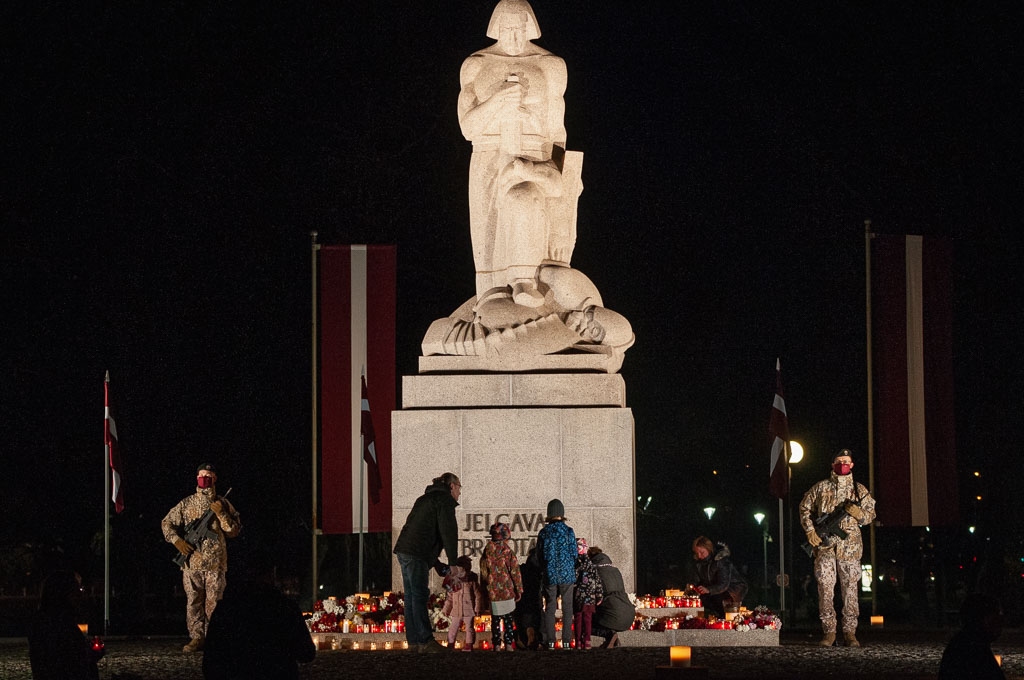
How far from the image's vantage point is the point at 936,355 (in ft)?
74.0

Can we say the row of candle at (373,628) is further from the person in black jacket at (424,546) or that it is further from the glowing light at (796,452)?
the glowing light at (796,452)

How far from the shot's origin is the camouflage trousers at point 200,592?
17719 millimetres

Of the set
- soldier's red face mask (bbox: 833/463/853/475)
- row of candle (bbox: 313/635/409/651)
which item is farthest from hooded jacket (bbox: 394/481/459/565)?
soldier's red face mask (bbox: 833/463/853/475)

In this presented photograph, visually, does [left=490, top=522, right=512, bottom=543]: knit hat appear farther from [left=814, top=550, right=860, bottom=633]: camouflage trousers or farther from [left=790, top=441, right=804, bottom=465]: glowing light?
[left=790, top=441, right=804, bottom=465]: glowing light

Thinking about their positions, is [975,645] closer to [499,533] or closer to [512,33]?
[499,533]

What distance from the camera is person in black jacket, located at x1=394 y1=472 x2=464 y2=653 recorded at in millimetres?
15766

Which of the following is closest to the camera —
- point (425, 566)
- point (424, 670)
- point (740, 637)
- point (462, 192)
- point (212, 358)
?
point (424, 670)

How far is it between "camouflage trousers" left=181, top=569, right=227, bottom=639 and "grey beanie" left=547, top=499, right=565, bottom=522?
11.5 feet

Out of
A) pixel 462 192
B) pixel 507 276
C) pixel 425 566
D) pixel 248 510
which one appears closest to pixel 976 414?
pixel 462 192

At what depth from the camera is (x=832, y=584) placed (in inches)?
688

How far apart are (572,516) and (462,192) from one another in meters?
14.2

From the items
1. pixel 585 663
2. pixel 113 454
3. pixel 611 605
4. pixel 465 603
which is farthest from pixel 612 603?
pixel 113 454

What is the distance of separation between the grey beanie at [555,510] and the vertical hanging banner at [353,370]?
5.75 metres

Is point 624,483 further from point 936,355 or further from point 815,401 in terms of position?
point 815,401
